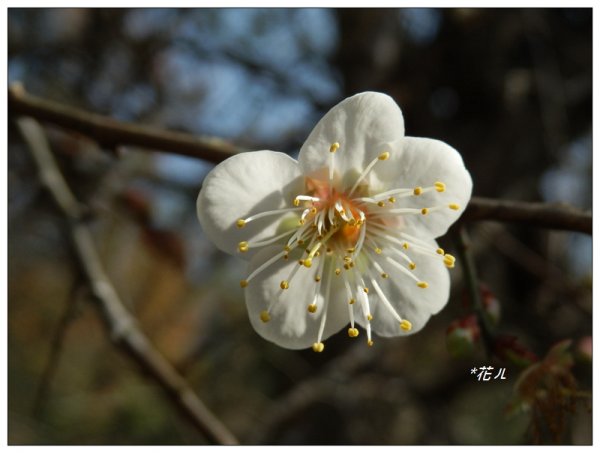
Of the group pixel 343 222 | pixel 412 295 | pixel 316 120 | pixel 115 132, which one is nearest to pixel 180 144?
pixel 115 132

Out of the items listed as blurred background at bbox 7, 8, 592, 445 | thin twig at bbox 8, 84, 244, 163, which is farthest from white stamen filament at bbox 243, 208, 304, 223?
blurred background at bbox 7, 8, 592, 445

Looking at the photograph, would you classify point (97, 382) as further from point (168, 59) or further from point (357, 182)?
point (357, 182)

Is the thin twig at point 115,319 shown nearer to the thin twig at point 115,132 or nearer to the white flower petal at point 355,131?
the thin twig at point 115,132

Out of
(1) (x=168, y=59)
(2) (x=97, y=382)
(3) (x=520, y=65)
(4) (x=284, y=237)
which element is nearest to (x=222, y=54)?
(1) (x=168, y=59)

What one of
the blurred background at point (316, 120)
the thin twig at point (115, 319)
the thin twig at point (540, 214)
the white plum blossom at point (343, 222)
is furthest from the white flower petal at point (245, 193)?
the blurred background at point (316, 120)

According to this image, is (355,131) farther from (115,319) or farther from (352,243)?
(115,319)
